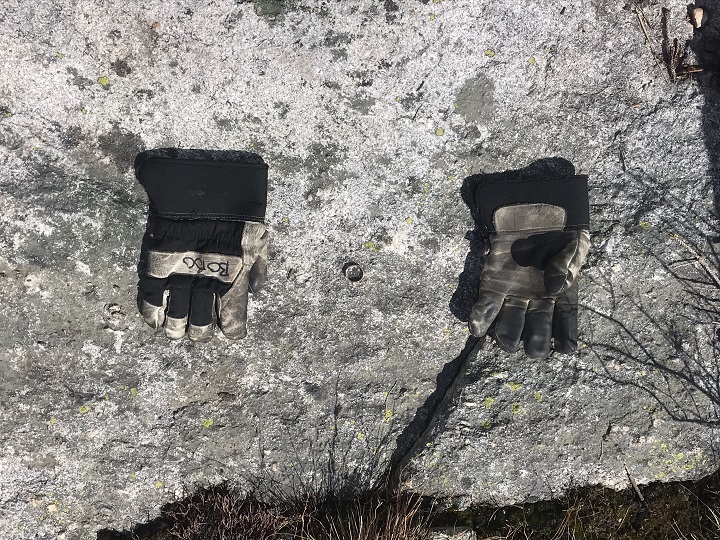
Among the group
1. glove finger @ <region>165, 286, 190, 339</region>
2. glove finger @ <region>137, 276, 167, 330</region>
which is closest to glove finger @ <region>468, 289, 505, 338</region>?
glove finger @ <region>165, 286, 190, 339</region>

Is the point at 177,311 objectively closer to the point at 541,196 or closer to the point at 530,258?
the point at 530,258

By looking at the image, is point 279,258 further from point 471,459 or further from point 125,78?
point 471,459


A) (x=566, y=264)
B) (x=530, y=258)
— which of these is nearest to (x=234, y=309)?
(x=530, y=258)

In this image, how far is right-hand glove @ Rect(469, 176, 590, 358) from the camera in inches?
93.7

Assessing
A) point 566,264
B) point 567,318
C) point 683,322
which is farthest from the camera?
point 683,322

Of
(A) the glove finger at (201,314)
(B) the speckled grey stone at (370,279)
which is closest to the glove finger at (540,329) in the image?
(B) the speckled grey stone at (370,279)

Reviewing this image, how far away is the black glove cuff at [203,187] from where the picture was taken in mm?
2316

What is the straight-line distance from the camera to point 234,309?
237cm

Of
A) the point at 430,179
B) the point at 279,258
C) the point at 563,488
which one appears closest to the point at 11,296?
the point at 279,258

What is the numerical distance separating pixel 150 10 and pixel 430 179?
58.7 inches

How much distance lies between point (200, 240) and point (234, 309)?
35cm

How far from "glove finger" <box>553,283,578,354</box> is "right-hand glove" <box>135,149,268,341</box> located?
140 centimetres

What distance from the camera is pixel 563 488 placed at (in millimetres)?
2539

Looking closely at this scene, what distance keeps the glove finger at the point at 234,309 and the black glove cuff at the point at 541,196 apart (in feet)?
3.86
